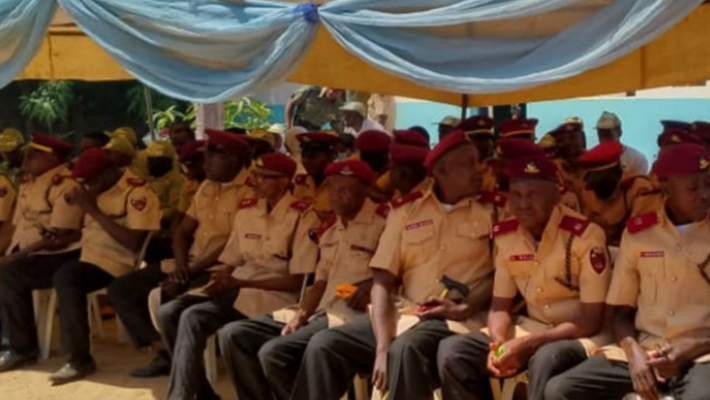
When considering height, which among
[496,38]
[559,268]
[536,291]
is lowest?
[536,291]

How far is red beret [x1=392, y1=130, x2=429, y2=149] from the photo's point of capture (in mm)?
5917

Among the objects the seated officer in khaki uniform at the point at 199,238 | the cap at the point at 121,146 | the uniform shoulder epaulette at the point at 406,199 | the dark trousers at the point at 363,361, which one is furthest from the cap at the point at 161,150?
the dark trousers at the point at 363,361

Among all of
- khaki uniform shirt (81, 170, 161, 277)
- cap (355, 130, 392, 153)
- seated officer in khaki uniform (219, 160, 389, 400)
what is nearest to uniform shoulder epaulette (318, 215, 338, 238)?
seated officer in khaki uniform (219, 160, 389, 400)

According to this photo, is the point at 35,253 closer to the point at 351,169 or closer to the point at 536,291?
the point at 351,169

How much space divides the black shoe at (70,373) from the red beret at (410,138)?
232 centimetres

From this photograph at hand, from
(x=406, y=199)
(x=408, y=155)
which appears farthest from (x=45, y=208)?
(x=406, y=199)

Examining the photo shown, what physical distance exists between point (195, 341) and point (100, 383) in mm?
1209

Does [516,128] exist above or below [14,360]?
above

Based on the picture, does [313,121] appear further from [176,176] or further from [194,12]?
[194,12]

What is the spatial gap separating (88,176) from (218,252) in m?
1.09

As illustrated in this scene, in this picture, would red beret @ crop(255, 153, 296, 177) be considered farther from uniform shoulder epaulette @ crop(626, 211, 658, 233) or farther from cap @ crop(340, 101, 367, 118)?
cap @ crop(340, 101, 367, 118)

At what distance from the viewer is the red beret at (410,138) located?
19.4ft

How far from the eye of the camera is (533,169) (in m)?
4.44

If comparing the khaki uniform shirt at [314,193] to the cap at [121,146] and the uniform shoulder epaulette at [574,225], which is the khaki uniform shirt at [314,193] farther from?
the uniform shoulder epaulette at [574,225]
